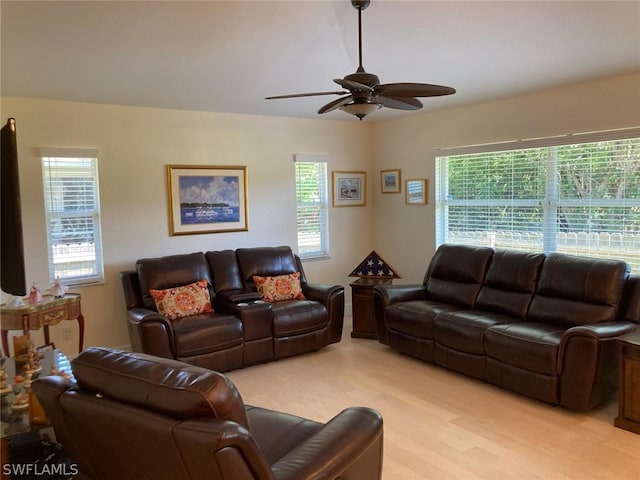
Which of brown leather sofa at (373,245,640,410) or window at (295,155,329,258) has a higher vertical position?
window at (295,155,329,258)

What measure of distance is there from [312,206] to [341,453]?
4234 millimetres

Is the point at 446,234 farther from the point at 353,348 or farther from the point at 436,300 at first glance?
the point at 353,348

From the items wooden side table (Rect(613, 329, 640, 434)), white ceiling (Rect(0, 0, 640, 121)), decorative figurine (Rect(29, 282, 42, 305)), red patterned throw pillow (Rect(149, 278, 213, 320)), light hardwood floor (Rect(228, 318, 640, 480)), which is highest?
white ceiling (Rect(0, 0, 640, 121))

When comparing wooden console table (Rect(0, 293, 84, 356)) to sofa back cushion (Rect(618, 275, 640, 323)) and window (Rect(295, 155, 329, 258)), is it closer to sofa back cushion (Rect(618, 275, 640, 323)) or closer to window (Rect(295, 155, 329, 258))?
window (Rect(295, 155, 329, 258))

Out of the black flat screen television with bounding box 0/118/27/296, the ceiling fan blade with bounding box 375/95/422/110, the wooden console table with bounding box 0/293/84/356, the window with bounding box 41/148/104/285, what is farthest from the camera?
the window with bounding box 41/148/104/285

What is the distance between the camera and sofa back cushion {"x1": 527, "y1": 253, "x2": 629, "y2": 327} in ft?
11.5

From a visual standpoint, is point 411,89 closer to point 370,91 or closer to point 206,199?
point 370,91

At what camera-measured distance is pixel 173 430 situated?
1408 millimetres

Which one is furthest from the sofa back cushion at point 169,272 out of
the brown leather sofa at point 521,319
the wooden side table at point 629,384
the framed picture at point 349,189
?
the wooden side table at point 629,384

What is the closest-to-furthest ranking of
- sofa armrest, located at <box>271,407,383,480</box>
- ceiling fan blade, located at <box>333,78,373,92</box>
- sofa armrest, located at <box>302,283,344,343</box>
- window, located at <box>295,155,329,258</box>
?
1. sofa armrest, located at <box>271,407,383,480</box>
2. ceiling fan blade, located at <box>333,78,373,92</box>
3. sofa armrest, located at <box>302,283,344,343</box>
4. window, located at <box>295,155,329,258</box>

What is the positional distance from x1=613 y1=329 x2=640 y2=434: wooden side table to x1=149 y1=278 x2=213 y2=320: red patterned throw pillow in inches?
127

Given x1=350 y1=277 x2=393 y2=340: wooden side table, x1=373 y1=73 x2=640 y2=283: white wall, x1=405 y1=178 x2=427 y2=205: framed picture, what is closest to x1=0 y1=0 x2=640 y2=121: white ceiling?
x1=373 y1=73 x2=640 y2=283: white wall

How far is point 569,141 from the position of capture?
13.8ft

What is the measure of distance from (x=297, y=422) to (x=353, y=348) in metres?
2.57
